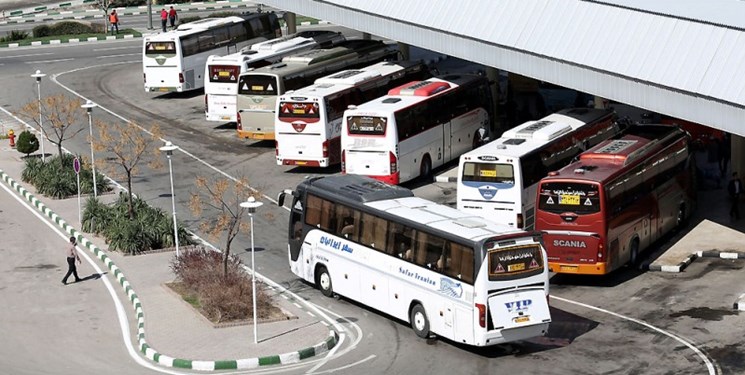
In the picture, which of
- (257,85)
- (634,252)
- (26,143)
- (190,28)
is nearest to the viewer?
(634,252)

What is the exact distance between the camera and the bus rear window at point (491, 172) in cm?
4081

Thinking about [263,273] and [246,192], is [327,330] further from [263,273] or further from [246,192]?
[246,192]

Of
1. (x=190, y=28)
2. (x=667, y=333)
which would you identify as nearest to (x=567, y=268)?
(x=667, y=333)

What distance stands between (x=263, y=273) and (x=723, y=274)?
12.5 m

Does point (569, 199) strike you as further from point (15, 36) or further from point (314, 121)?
point (15, 36)

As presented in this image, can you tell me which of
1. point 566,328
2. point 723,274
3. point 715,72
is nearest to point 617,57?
point 715,72

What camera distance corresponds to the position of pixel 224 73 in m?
58.7

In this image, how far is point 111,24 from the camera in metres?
86.7

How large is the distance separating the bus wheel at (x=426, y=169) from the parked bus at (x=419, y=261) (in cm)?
1154

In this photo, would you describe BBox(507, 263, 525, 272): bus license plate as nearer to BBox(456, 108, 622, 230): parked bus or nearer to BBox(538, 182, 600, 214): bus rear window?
BBox(538, 182, 600, 214): bus rear window

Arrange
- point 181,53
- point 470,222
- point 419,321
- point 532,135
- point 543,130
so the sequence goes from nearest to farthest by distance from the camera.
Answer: point 470,222 → point 419,321 → point 532,135 → point 543,130 → point 181,53

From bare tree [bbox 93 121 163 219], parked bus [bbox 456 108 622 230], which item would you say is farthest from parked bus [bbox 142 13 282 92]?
parked bus [bbox 456 108 622 230]

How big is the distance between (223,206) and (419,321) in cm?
1284

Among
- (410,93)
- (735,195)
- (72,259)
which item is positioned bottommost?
(72,259)
